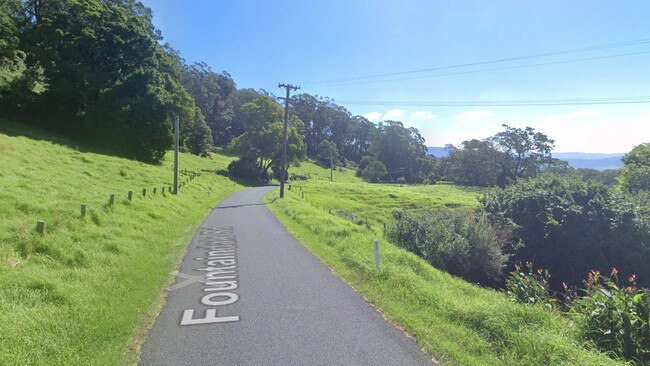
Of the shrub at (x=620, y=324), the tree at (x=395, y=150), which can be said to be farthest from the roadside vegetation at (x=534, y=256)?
the tree at (x=395, y=150)

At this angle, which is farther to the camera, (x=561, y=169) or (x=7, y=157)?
(x=561, y=169)

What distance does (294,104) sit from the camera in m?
144

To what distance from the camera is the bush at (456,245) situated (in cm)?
1734

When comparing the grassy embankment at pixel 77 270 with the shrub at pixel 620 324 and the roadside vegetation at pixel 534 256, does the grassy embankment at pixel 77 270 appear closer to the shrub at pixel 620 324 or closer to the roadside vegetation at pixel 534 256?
the roadside vegetation at pixel 534 256

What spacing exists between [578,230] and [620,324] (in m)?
21.5

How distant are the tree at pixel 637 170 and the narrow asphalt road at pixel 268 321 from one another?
57553mm

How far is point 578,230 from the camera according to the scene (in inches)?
961

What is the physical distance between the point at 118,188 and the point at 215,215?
6.06m

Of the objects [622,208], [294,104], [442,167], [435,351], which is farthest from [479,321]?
[294,104]

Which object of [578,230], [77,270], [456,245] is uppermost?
[77,270]

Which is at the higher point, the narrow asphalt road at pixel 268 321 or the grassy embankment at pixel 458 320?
the grassy embankment at pixel 458 320

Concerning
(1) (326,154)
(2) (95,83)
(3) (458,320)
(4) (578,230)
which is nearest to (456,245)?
(3) (458,320)

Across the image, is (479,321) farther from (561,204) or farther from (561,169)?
(561,169)

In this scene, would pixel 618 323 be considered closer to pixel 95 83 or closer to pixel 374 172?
pixel 95 83
